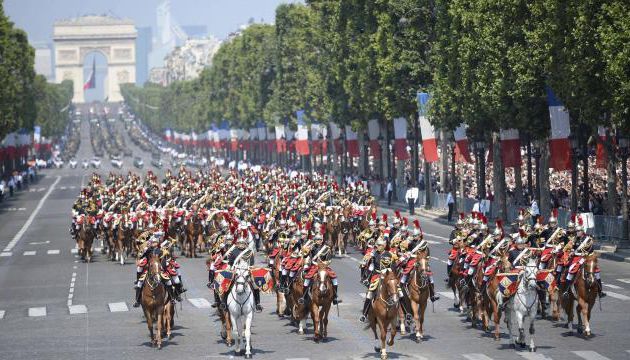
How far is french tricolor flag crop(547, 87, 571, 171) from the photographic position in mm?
70188

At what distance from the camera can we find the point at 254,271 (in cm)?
4109

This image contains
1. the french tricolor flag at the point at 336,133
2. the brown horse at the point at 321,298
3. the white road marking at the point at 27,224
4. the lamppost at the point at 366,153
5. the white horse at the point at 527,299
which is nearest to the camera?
the white horse at the point at 527,299

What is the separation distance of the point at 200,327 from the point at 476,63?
42.4 m

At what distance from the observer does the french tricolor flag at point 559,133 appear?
70.2 m

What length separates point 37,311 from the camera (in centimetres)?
4994

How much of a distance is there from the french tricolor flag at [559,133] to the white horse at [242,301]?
34413 mm

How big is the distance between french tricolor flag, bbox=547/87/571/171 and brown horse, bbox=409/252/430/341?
31.7 metres

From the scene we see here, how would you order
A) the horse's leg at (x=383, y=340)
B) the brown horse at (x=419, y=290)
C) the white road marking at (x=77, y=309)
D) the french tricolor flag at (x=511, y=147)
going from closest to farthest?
the horse's leg at (x=383, y=340) < the brown horse at (x=419, y=290) < the white road marking at (x=77, y=309) < the french tricolor flag at (x=511, y=147)

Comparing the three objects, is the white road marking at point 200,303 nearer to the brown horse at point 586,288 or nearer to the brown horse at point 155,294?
the brown horse at point 155,294

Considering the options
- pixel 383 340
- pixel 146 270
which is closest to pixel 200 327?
pixel 146 270

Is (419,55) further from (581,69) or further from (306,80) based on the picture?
(306,80)

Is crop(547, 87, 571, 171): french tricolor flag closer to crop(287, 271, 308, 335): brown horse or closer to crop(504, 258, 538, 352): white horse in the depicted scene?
crop(287, 271, 308, 335): brown horse

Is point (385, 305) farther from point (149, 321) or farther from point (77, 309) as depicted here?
point (77, 309)

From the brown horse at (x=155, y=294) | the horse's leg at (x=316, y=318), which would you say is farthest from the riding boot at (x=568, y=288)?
the brown horse at (x=155, y=294)
